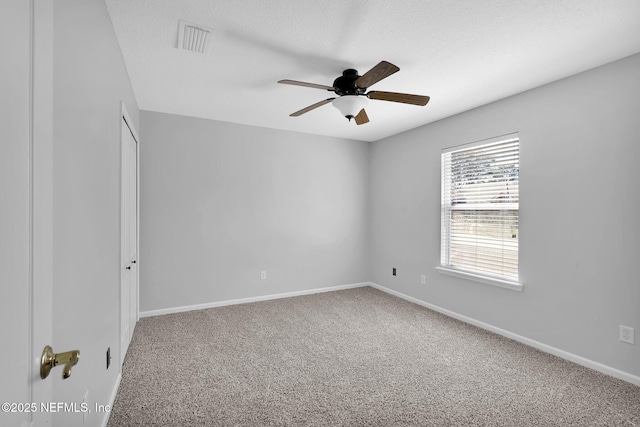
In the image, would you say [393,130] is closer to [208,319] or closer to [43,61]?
[208,319]

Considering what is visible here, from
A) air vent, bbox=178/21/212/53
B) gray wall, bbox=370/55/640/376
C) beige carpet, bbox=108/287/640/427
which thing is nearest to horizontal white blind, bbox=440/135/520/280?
gray wall, bbox=370/55/640/376

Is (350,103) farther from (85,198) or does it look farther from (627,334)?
(627,334)

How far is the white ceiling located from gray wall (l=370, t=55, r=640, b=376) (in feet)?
0.77

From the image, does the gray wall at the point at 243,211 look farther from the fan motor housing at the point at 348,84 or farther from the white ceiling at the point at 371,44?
the fan motor housing at the point at 348,84

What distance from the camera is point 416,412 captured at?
6.61ft

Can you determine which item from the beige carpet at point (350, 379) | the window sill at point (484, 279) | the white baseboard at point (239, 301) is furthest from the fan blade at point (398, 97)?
the white baseboard at point (239, 301)

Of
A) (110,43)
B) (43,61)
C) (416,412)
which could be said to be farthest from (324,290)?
(43,61)

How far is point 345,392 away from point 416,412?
49 cm

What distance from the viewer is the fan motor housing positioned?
250 cm

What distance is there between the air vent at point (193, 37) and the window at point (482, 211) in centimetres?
293

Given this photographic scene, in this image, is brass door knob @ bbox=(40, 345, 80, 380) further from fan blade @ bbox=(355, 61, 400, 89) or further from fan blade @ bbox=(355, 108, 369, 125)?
fan blade @ bbox=(355, 108, 369, 125)

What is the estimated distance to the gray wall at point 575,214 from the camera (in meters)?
2.39

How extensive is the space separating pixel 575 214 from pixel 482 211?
908 millimetres

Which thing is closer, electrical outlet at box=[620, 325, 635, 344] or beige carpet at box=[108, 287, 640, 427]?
beige carpet at box=[108, 287, 640, 427]
